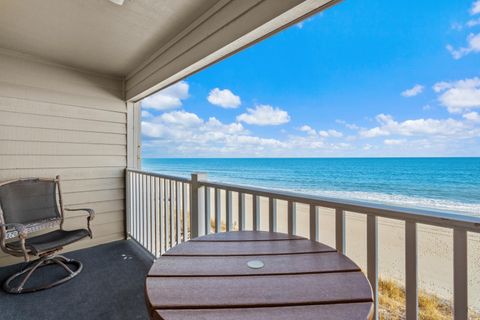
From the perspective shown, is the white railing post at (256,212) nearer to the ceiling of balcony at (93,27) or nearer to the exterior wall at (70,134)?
the ceiling of balcony at (93,27)

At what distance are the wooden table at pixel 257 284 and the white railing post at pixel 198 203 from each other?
91 cm

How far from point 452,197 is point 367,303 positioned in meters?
15.1

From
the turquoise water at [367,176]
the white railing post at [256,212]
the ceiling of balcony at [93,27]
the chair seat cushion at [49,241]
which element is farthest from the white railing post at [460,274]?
the turquoise water at [367,176]

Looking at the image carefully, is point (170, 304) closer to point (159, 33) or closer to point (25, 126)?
point (159, 33)

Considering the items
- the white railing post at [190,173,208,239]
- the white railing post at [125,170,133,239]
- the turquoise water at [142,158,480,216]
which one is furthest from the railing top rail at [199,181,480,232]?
the turquoise water at [142,158,480,216]

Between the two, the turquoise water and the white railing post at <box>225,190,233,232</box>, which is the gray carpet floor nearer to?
the white railing post at <box>225,190,233,232</box>

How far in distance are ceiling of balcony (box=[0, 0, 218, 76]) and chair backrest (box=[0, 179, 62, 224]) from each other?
150 centimetres

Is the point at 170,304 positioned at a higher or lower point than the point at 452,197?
higher

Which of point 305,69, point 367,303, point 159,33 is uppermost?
point 305,69

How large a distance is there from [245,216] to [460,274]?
3.72ft

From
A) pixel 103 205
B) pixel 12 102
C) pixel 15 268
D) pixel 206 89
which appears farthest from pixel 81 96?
pixel 206 89

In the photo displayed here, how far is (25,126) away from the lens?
2.75 meters

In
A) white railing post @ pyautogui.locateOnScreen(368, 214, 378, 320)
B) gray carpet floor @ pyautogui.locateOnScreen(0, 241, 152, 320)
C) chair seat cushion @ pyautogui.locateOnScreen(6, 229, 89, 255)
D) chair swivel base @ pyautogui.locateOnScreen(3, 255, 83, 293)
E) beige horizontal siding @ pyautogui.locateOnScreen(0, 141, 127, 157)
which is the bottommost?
gray carpet floor @ pyautogui.locateOnScreen(0, 241, 152, 320)

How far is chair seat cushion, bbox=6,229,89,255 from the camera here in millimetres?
2140
